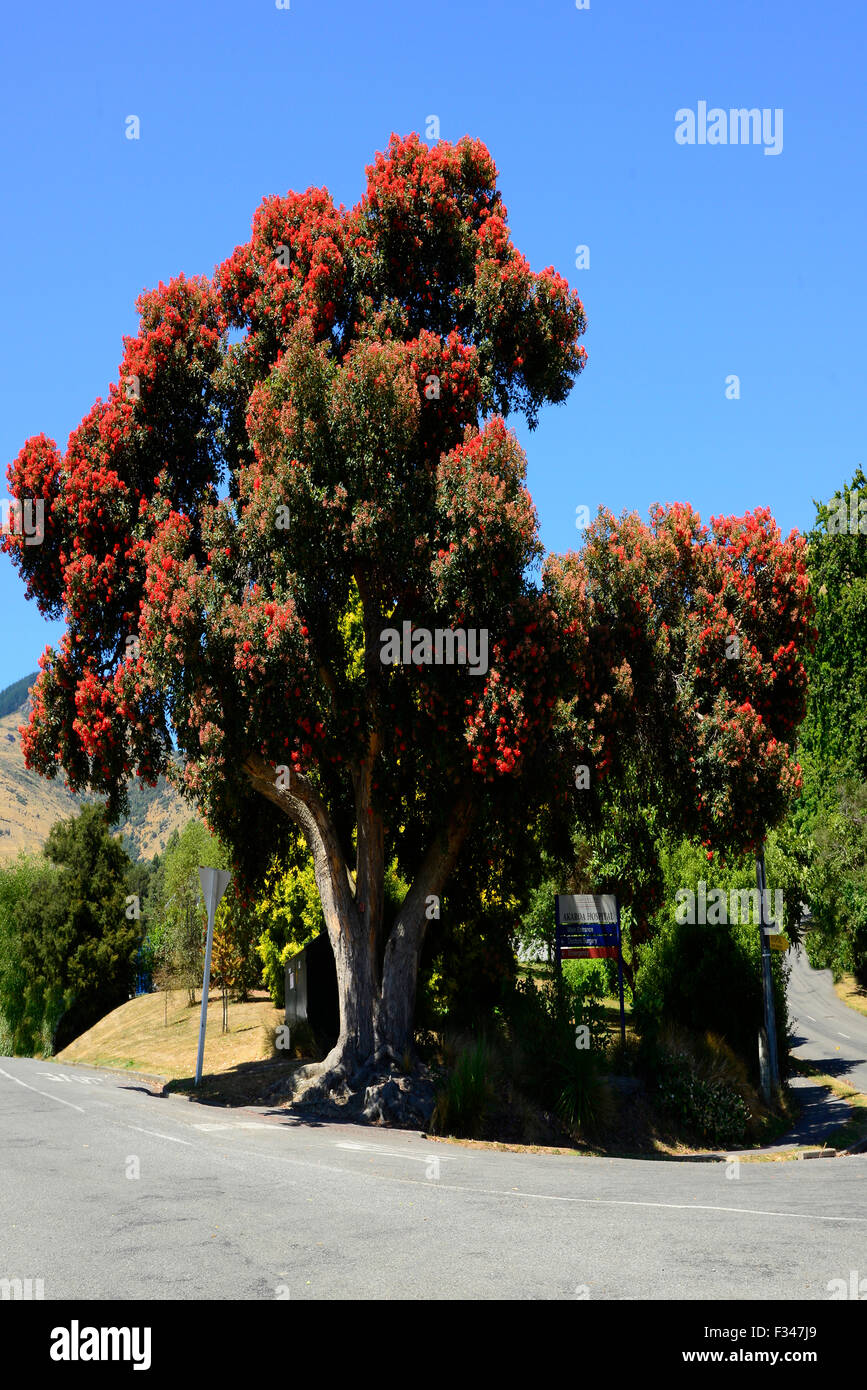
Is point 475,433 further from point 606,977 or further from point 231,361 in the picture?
point 606,977

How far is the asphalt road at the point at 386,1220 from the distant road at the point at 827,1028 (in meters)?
16.4

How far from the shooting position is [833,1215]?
8508mm

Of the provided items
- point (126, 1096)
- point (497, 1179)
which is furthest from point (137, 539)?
point (497, 1179)

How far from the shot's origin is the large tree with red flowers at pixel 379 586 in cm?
1530

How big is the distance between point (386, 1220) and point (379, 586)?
1077cm

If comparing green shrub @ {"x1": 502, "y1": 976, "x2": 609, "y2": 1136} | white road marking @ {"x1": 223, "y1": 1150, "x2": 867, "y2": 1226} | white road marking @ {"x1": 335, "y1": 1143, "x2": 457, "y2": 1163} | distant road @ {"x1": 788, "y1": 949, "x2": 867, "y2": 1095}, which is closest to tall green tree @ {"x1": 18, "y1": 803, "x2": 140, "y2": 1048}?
distant road @ {"x1": 788, "y1": 949, "x2": 867, "y2": 1095}

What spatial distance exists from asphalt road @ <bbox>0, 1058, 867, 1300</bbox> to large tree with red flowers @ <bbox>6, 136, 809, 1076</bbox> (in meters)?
5.45

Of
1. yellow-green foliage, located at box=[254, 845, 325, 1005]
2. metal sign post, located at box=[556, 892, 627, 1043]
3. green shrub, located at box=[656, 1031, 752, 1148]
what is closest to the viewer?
green shrub, located at box=[656, 1031, 752, 1148]

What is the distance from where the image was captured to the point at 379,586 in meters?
16.9

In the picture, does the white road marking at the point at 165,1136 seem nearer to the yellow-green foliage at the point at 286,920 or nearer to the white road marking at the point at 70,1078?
the white road marking at the point at 70,1078

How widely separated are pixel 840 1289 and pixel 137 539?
15161 millimetres

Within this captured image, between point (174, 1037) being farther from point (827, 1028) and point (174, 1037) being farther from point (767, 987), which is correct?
point (827, 1028)

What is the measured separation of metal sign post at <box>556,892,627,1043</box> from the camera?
20922mm

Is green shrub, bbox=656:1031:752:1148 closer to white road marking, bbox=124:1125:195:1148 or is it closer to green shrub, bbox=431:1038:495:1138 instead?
green shrub, bbox=431:1038:495:1138
